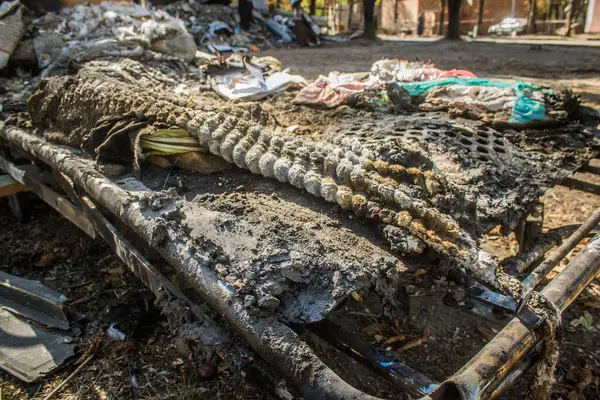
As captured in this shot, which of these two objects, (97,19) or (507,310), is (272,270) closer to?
A: (507,310)

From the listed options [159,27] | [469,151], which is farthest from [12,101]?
[469,151]

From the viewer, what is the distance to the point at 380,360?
62.4 inches

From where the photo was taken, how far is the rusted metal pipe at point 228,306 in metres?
1.27

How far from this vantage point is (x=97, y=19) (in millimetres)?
5594

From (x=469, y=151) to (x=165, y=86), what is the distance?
2.63m

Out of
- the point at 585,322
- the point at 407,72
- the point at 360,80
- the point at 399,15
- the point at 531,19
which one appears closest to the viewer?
the point at 585,322

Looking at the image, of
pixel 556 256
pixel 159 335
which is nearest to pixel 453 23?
pixel 556 256

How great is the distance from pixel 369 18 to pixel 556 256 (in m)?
18.7

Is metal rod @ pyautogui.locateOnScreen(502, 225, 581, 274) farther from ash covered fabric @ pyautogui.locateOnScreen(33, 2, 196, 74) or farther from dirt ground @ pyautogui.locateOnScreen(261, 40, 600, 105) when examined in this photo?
dirt ground @ pyautogui.locateOnScreen(261, 40, 600, 105)

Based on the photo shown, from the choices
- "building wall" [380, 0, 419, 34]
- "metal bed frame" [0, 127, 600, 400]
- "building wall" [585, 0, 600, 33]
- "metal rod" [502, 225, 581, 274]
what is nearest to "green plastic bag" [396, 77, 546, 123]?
"metal rod" [502, 225, 581, 274]

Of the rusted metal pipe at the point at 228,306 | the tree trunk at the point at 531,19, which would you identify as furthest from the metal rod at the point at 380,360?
the tree trunk at the point at 531,19

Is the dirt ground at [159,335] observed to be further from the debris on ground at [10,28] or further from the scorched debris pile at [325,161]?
the debris on ground at [10,28]

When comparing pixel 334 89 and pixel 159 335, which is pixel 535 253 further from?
pixel 334 89

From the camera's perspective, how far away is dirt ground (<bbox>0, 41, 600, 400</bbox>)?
7.33 ft
